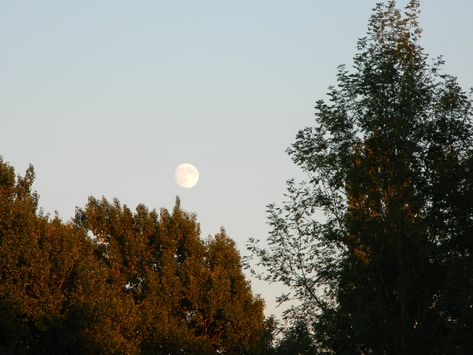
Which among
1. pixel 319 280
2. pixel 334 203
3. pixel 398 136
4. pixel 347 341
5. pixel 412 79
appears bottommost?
Answer: pixel 347 341

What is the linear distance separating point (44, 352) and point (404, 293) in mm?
23790

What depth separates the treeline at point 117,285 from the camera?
156 feet

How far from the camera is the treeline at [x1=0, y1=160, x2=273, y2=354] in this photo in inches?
1869

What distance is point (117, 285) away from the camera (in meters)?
60.2

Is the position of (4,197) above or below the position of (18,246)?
above

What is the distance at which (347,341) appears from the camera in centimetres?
3269

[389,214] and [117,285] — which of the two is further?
[117,285]

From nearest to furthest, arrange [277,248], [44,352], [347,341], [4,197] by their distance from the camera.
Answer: [347,341]
[277,248]
[44,352]
[4,197]

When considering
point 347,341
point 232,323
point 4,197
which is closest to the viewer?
point 347,341

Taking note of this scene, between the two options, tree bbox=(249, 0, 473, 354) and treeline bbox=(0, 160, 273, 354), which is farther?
treeline bbox=(0, 160, 273, 354)

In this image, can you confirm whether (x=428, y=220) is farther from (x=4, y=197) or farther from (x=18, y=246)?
(x=4, y=197)

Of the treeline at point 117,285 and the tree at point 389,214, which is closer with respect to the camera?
the tree at point 389,214

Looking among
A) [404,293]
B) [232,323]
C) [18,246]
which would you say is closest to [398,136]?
[404,293]

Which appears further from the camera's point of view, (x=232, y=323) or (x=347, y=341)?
(x=232, y=323)
